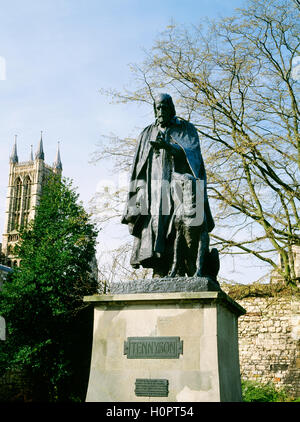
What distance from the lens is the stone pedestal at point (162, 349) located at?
5.04m

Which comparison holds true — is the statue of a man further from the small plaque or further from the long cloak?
the small plaque

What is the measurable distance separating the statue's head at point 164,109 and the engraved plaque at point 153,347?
266 cm

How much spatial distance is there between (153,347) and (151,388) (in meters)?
0.40

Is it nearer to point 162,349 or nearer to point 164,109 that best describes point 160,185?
point 164,109

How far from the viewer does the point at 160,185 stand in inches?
242

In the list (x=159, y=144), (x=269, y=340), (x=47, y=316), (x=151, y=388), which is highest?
(x=47, y=316)

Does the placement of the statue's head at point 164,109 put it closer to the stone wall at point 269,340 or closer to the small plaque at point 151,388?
the small plaque at point 151,388

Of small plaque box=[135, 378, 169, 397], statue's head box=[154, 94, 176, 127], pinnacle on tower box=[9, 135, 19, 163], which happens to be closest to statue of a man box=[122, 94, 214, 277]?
statue's head box=[154, 94, 176, 127]

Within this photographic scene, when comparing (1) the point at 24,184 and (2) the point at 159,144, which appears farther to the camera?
(1) the point at 24,184

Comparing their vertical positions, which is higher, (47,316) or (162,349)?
(47,316)

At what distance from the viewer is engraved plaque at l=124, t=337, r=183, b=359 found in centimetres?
518

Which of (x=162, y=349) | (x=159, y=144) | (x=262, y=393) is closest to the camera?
(x=162, y=349)

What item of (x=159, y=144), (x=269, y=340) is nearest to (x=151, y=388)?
(x=159, y=144)
